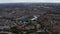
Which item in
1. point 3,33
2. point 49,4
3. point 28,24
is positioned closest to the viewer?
point 3,33

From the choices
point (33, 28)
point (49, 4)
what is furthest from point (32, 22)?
point (49, 4)

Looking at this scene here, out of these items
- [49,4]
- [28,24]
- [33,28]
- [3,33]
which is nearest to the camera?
[3,33]

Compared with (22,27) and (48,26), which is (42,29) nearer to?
(48,26)

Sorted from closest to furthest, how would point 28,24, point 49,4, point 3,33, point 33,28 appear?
1. point 3,33
2. point 33,28
3. point 28,24
4. point 49,4

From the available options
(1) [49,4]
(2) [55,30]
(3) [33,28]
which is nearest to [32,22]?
(3) [33,28]

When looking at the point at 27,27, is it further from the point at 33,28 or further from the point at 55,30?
the point at 55,30

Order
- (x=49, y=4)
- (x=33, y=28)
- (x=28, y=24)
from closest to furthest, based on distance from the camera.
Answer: (x=33, y=28)
(x=28, y=24)
(x=49, y=4)

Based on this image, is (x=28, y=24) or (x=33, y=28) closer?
(x=33, y=28)

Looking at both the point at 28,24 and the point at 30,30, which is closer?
the point at 30,30

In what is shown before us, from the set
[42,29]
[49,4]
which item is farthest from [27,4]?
[42,29]
